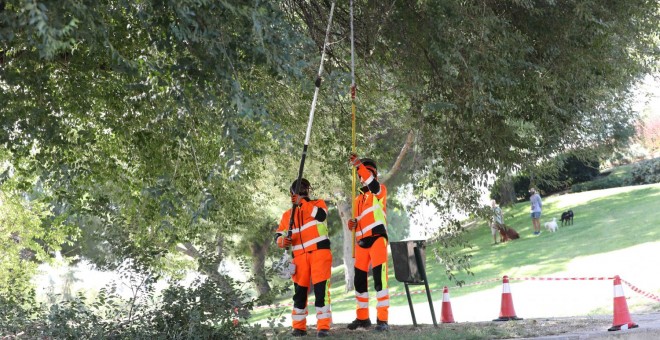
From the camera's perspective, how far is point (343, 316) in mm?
27094

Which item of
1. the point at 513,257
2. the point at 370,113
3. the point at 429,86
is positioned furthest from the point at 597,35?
the point at 513,257

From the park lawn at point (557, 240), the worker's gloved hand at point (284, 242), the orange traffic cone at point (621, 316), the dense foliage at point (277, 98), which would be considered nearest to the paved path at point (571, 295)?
the park lawn at point (557, 240)

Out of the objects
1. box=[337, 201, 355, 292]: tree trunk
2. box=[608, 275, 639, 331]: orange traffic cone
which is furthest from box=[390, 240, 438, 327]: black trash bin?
box=[337, 201, 355, 292]: tree trunk

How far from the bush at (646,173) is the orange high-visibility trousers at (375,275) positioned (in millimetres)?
33852

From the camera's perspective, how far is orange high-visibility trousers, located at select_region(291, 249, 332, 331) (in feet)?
37.9

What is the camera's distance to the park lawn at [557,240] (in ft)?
94.8

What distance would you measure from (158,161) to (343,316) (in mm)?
15994

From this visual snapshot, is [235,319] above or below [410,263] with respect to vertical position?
below

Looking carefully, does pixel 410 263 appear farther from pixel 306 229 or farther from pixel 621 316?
pixel 621 316

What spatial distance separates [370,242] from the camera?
11680 millimetres

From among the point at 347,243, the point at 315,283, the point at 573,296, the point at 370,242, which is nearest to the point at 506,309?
the point at 370,242

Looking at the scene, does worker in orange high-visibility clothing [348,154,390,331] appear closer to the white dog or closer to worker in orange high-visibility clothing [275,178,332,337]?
worker in orange high-visibility clothing [275,178,332,337]

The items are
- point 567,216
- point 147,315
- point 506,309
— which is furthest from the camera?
point 567,216

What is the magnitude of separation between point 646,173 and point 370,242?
35.0 m
